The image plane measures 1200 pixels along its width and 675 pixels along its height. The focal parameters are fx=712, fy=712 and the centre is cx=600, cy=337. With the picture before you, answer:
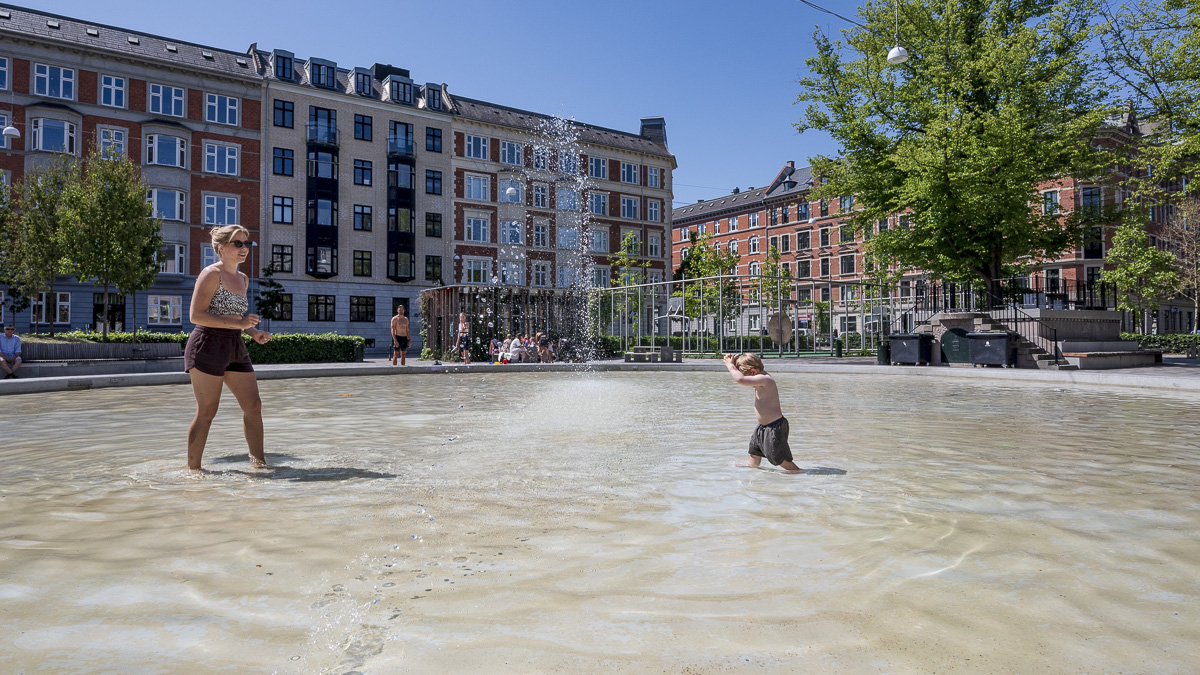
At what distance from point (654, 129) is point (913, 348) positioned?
140ft

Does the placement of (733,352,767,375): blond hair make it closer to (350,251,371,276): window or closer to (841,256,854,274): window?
(350,251,371,276): window

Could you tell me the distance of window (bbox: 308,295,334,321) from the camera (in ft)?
142

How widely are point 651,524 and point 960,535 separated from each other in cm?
179

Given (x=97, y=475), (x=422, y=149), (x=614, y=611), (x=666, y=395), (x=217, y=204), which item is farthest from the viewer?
(x=422, y=149)

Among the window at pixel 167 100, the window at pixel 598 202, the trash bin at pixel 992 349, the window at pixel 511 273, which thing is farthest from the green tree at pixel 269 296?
the trash bin at pixel 992 349

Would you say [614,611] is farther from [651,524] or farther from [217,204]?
[217,204]

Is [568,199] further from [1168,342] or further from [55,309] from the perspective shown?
[1168,342]

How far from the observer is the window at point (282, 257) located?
42.6 m

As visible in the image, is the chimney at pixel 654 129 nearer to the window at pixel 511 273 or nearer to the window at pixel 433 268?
the window at pixel 511 273

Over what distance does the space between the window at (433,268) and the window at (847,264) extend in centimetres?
3724

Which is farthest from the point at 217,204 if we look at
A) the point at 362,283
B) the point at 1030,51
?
the point at 1030,51

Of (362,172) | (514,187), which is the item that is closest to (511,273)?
(514,187)

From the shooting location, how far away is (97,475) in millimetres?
5879

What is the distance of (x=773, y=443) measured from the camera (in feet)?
19.7
